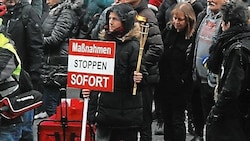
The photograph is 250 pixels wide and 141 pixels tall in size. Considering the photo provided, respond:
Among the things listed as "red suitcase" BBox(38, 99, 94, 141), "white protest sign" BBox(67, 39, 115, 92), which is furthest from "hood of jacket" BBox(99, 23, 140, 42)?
"red suitcase" BBox(38, 99, 94, 141)

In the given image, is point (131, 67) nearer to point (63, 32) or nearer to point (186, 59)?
point (186, 59)

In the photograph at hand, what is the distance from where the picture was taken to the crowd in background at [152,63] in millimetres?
5996

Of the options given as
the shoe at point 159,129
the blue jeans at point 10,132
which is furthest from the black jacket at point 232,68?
the shoe at point 159,129

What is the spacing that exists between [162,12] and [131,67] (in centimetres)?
267

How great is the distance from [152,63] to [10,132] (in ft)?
6.85

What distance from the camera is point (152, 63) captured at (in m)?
7.62

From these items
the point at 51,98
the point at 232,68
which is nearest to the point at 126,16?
the point at 232,68

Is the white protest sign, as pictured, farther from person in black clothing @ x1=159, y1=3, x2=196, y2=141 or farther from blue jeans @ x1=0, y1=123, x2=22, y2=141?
person in black clothing @ x1=159, y1=3, x2=196, y2=141

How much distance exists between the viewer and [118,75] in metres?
6.70

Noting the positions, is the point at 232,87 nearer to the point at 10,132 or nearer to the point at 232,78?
the point at 232,78

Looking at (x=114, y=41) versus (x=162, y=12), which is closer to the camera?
(x=114, y=41)

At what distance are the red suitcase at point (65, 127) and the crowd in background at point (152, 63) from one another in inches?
6.6

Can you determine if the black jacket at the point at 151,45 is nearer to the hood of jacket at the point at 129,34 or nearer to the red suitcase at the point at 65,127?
the hood of jacket at the point at 129,34

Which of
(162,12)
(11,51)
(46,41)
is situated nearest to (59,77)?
(46,41)
